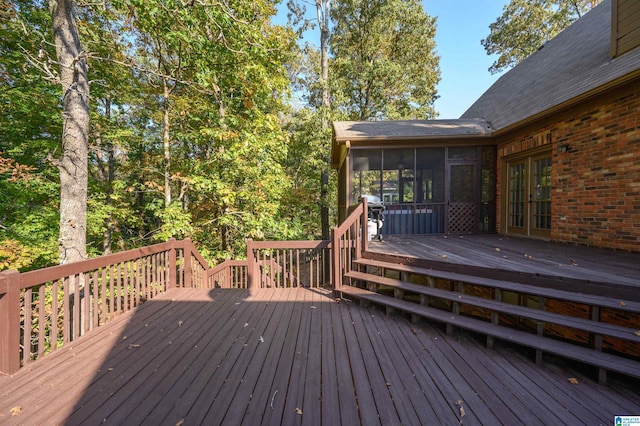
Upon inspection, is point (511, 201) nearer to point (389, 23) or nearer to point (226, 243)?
point (226, 243)

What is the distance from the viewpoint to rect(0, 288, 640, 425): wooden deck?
1755 millimetres

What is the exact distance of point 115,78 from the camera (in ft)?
27.2

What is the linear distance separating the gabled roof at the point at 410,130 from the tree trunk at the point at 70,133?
5.33 m

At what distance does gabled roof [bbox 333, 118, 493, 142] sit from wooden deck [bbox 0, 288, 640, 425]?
5205 millimetres

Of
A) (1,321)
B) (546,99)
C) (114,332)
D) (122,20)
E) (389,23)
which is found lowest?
(114,332)

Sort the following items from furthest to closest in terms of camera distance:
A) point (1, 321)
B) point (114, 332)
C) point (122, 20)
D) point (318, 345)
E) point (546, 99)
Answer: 1. point (122, 20)
2. point (546, 99)
3. point (114, 332)
4. point (318, 345)
5. point (1, 321)

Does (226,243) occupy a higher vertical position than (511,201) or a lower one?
lower

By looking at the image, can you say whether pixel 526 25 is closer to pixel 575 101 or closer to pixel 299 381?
pixel 575 101

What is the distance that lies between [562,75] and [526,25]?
545 inches

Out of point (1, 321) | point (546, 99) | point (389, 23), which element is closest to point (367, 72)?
point (389, 23)

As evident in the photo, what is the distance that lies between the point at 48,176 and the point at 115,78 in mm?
3613

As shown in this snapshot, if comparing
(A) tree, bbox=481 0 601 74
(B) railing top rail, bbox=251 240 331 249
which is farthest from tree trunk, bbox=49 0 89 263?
(A) tree, bbox=481 0 601 74

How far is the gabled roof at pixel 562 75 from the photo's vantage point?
4.39 meters

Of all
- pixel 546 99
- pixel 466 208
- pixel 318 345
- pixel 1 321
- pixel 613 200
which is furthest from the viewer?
pixel 466 208
